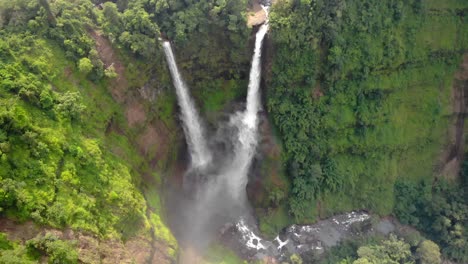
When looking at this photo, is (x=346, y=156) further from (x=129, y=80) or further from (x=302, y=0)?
(x=129, y=80)

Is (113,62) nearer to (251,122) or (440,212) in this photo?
(251,122)

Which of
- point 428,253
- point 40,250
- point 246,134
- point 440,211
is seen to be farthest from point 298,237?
point 40,250

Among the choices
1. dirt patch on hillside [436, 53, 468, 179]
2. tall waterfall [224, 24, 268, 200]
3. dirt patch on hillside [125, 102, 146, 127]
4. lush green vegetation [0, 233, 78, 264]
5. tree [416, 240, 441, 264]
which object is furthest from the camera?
dirt patch on hillside [436, 53, 468, 179]

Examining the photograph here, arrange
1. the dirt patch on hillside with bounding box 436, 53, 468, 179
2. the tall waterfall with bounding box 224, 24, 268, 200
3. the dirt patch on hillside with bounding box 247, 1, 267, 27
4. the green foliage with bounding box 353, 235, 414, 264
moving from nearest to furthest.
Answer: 1. the dirt patch on hillside with bounding box 247, 1, 267, 27
2. the green foliage with bounding box 353, 235, 414, 264
3. the tall waterfall with bounding box 224, 24, 268, 200
4. the dirt patch on hillside with bounding box 436, 53, 468, 179

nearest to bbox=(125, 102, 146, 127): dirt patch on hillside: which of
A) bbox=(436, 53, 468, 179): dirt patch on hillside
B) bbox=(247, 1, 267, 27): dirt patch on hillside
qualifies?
bbox=(247, 1, 267, 27): dirt patch on hillside

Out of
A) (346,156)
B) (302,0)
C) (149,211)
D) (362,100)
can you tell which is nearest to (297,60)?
(302,0)

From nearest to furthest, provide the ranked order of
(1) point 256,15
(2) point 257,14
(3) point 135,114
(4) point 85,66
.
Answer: (4) point 85,66 → (3) point 135,114 → (1) point 256,15 → (2) point 257,14

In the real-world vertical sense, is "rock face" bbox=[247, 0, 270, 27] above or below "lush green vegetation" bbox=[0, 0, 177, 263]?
above

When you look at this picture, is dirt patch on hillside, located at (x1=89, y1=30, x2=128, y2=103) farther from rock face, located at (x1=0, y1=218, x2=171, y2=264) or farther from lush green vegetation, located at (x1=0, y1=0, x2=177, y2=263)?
rock face, located at (x1=0, y1=218, x2=171, y2=264)
